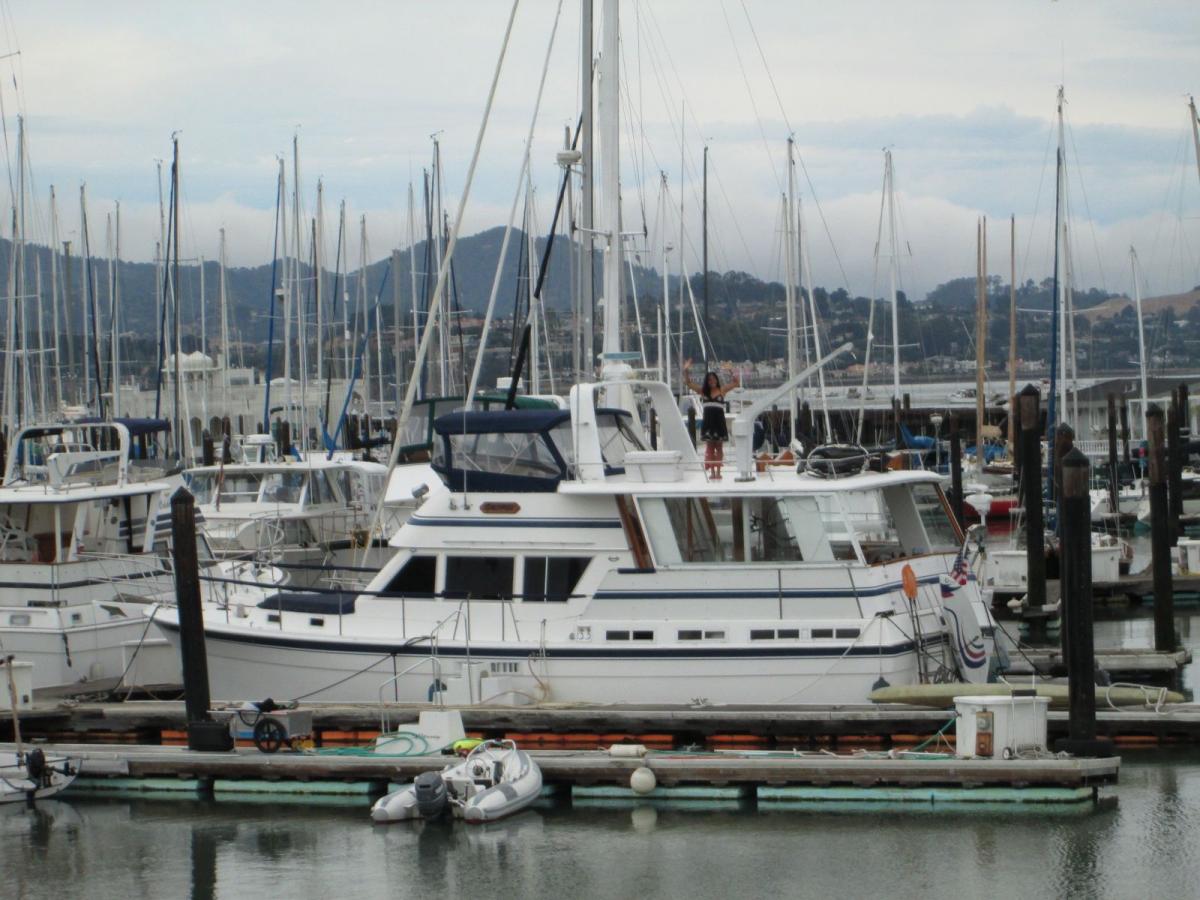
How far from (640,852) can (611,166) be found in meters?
7.56

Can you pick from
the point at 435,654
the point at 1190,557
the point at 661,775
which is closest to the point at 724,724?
the point at 661,775

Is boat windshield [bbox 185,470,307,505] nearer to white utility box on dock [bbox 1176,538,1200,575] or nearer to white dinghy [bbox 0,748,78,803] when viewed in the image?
white dinghy [bbox 0,748,78,803]

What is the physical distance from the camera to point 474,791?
14.7m

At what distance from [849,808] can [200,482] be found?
1882 cm

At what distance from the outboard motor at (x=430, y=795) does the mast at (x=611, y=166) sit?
5469mm

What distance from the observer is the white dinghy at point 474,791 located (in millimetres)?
14477

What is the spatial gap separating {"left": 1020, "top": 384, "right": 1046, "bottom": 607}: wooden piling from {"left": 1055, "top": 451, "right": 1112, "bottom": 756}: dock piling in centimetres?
859

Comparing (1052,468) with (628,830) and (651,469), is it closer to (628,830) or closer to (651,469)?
(651,469)

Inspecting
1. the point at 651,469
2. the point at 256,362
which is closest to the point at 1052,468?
the point at 651,469

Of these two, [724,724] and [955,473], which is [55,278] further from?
[724,724]

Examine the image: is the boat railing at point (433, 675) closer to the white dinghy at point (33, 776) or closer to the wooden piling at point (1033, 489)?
the white dinghy at point (33, 776)

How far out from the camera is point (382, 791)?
15586mm

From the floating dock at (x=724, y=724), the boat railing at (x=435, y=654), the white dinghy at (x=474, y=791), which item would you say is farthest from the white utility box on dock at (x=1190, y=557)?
the white dinghy at (x=474, y=791)

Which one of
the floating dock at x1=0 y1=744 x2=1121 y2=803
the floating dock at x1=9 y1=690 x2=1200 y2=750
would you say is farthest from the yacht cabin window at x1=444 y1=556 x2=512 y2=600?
the floating dock at x1=0 y1=744 x2=1121 y2=803
